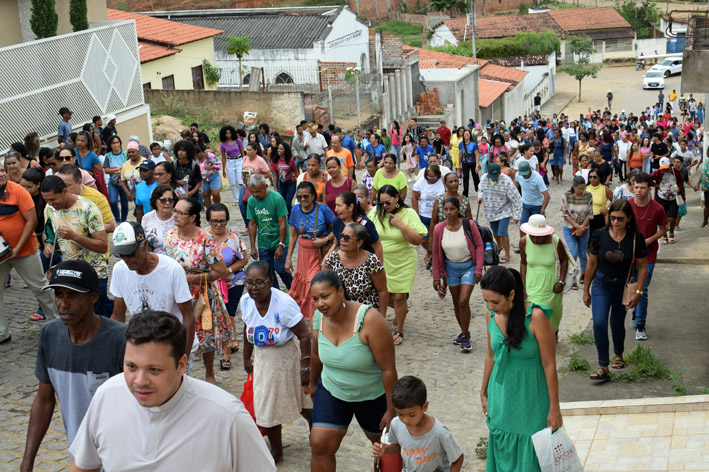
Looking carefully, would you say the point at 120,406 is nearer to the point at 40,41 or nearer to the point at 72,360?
the point at 72,360

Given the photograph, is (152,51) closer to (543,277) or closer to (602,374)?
(543,277)

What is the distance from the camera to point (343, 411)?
5871 mm

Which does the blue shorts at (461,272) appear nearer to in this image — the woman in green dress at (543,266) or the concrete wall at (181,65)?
the woman in green dress at (543,266)

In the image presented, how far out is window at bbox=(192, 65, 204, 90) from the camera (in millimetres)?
35875

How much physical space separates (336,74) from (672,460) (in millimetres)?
32250

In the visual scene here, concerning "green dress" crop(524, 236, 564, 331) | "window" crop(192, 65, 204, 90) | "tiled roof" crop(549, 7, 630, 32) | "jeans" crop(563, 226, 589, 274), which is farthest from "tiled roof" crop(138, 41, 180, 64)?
"tiled roof" crop(549, 7, 630, 32)

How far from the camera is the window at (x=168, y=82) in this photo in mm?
33938

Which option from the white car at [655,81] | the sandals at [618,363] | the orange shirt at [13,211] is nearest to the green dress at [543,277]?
the sandals at [618,363]

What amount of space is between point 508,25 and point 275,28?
120ft

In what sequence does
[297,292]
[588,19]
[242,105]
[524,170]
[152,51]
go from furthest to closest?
[588,19]
[152,51]
[242,105]
[524,170]
[297,292]

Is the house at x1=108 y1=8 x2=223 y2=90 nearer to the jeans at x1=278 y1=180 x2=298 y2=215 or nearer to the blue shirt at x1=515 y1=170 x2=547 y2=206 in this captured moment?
the jeans at x1=278 y1=180 x2=298 y2=215

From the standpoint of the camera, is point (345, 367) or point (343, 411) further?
point (343, 411)

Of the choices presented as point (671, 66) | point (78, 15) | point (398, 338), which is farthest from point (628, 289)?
point (671, 66)

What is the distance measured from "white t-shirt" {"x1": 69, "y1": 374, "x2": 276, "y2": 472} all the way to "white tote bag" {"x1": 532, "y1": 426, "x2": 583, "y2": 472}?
2.17m
